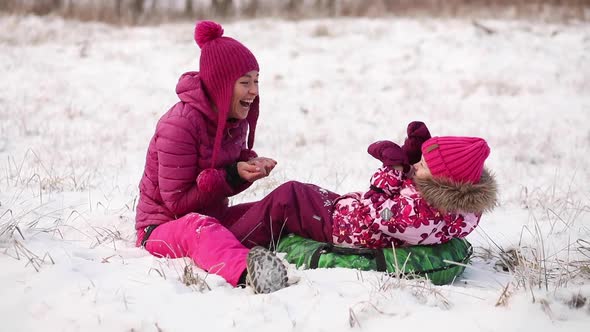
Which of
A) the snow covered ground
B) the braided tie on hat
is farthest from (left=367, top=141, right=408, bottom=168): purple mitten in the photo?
Result: the braided tie on hat

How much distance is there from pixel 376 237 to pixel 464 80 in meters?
7.97

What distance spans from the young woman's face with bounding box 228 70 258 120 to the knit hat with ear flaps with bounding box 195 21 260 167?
4cm

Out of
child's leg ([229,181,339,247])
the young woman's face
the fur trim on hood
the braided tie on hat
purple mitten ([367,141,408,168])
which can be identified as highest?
the braided tie on hat

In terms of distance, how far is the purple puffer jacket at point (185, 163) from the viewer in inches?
132

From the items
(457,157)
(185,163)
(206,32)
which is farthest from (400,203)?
(206,32)

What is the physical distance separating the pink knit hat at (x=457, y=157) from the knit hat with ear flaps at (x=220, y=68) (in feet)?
3.93

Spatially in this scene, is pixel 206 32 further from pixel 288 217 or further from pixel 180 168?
pixel 288 217

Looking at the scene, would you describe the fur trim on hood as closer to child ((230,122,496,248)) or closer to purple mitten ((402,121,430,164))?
Answer: child ((230,122,496,248))

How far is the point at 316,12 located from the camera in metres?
17.3

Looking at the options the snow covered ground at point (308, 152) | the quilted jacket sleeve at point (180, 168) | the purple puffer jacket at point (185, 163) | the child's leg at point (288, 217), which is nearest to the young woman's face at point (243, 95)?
the purple puffer jacket at point (185, 163)

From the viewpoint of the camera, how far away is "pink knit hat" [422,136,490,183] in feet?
10.1

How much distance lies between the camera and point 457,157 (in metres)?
3.10

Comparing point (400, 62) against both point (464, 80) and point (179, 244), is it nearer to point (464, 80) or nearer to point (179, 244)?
point (464, 80)

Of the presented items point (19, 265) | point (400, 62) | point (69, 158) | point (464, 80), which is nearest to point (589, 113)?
point (464, 80)
